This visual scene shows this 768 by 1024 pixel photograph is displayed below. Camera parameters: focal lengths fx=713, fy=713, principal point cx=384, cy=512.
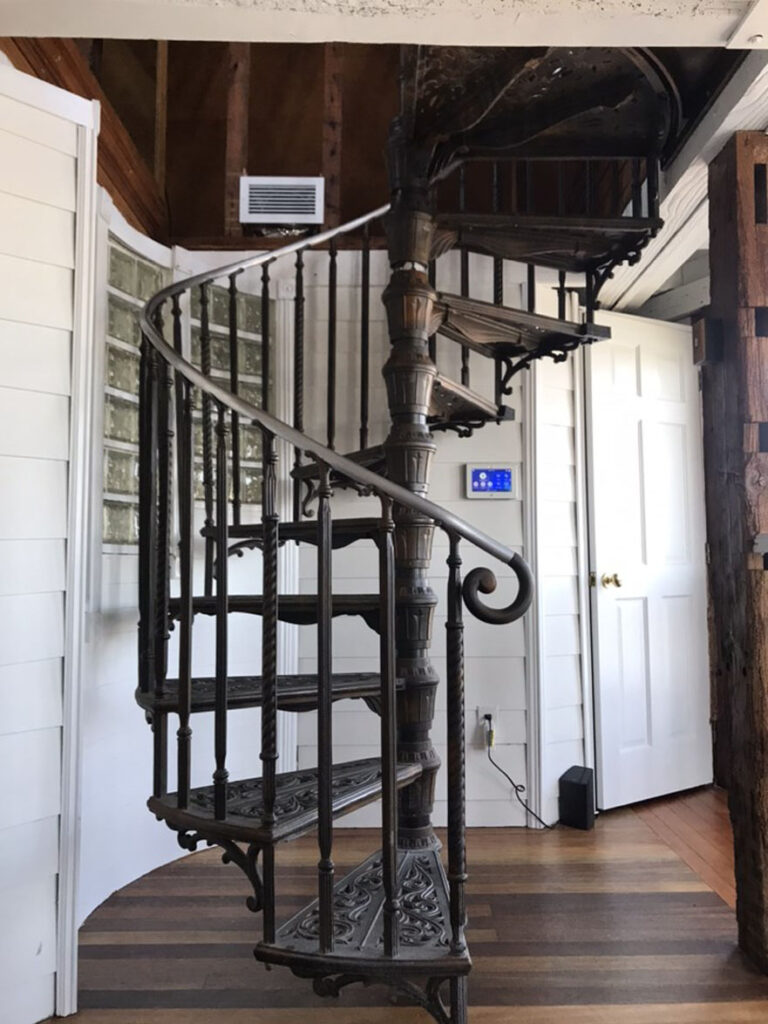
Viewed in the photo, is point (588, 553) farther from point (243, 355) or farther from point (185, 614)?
point (185, 614)

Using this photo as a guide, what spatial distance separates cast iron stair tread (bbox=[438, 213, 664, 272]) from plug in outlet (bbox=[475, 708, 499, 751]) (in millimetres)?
1798

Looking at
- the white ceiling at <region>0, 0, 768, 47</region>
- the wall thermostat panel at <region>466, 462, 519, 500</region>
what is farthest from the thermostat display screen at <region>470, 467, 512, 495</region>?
the white ceiling at <region>0, 0, 768, 47</region>

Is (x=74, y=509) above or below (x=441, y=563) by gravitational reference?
above

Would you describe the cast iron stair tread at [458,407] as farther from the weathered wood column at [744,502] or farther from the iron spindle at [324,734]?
the iron spindle at [324,734]

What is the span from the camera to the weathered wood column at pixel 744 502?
6.52 ft

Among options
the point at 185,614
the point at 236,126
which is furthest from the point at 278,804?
the point at 236,126

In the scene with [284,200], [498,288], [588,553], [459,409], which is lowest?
[588,553]

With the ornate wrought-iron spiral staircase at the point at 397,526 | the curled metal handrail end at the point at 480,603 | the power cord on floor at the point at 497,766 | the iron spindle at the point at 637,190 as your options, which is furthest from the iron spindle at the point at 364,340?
the power cord on floor at the point at 497,766

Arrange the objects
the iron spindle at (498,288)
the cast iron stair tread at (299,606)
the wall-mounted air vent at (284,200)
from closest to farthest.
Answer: the cast iron stair tread at (299,606), the iron spindle at (498,288), the wall-mounted air vent at (284,200)

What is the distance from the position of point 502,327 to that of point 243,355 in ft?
3.65

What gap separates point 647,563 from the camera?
3340 millimetres

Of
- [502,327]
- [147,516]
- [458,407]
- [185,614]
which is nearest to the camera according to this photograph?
[185,614]

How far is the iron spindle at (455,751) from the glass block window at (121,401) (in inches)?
53.6

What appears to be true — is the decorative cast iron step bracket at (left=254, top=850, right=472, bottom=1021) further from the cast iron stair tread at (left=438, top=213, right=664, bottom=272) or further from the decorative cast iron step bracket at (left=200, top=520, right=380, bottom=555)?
the cast iron stair tread at (left=438, top=213, right=664, bottom=272)
